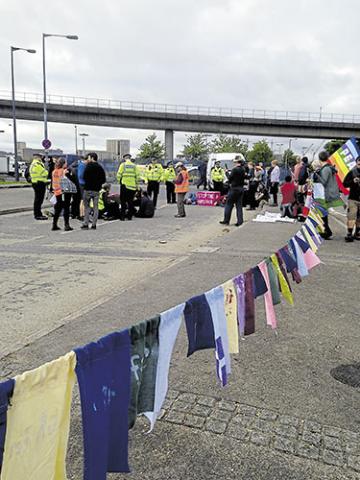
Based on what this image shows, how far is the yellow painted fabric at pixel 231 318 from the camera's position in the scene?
2959mm

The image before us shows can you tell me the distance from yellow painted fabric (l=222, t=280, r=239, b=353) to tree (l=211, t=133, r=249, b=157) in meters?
72.9

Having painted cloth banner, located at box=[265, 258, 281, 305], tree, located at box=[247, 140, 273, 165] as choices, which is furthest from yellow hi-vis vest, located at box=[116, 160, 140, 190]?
tree, located at box=[247, 140, 273, 165]

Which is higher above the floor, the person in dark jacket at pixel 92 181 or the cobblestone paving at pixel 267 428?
the person in dark jacket at pixel 92 181

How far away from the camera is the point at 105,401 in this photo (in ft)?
6.17

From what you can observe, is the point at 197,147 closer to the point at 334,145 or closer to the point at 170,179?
the point at 334,145

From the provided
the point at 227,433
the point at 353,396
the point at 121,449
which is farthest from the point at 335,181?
the point at 121,449

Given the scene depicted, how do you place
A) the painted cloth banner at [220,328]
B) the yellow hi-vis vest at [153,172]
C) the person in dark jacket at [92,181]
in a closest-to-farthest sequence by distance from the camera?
the painted cloth banner at [220,328], the person in dark jacket at [92,181], the yellow hi-vis vest at [153,172]

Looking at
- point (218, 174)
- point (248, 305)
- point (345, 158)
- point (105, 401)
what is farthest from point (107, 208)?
point (105, 401)

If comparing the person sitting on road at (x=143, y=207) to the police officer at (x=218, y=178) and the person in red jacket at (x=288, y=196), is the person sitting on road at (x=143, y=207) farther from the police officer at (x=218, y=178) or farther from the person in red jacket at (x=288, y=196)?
the police officer at (x=218, y=178)

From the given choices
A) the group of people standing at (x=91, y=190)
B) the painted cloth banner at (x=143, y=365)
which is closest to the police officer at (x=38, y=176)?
the group of people standing at (x=91, y=190)

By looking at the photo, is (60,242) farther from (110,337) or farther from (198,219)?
(110,337)

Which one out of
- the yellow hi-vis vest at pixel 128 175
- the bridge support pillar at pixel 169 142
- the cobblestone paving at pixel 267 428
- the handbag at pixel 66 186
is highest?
the bridge support pillar at pixel 169 142

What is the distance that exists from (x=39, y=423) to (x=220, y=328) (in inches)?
55.0

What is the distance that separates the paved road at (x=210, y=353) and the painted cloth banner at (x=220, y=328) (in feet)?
1.17
